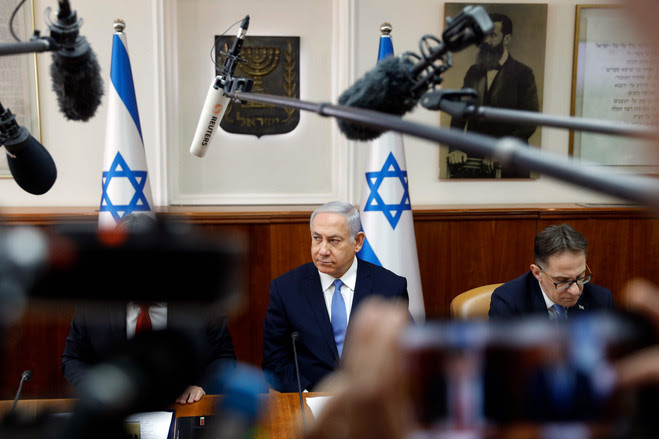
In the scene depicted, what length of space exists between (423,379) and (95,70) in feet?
2.41

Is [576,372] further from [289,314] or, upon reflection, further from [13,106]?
[13,106]

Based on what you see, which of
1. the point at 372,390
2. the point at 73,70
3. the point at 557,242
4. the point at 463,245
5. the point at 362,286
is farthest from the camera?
the point at 463,245

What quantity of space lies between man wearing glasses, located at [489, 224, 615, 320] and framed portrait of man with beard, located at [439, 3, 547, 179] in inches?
66.9

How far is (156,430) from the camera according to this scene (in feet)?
5.46

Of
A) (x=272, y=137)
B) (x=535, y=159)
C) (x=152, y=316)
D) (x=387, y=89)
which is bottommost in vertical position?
(x=152, y=316)

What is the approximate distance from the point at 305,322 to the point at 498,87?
8.36 feet

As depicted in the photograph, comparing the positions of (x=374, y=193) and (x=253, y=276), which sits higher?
(x=374, y=193)

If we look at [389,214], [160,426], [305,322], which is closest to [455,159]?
[389,214]

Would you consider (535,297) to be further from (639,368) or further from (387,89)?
(639,368)

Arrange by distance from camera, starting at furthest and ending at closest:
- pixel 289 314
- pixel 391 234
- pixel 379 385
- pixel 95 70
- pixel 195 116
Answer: pixel 195 116, pixel 391 234, pixel 289 314, pixel 95 70, pixel 379 385

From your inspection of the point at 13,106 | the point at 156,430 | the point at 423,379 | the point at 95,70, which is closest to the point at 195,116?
the point at 13,106

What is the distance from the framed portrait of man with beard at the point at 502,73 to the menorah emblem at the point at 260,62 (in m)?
1.27

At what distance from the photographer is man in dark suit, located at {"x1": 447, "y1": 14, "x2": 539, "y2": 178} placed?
13.1ft

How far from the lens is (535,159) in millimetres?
396
